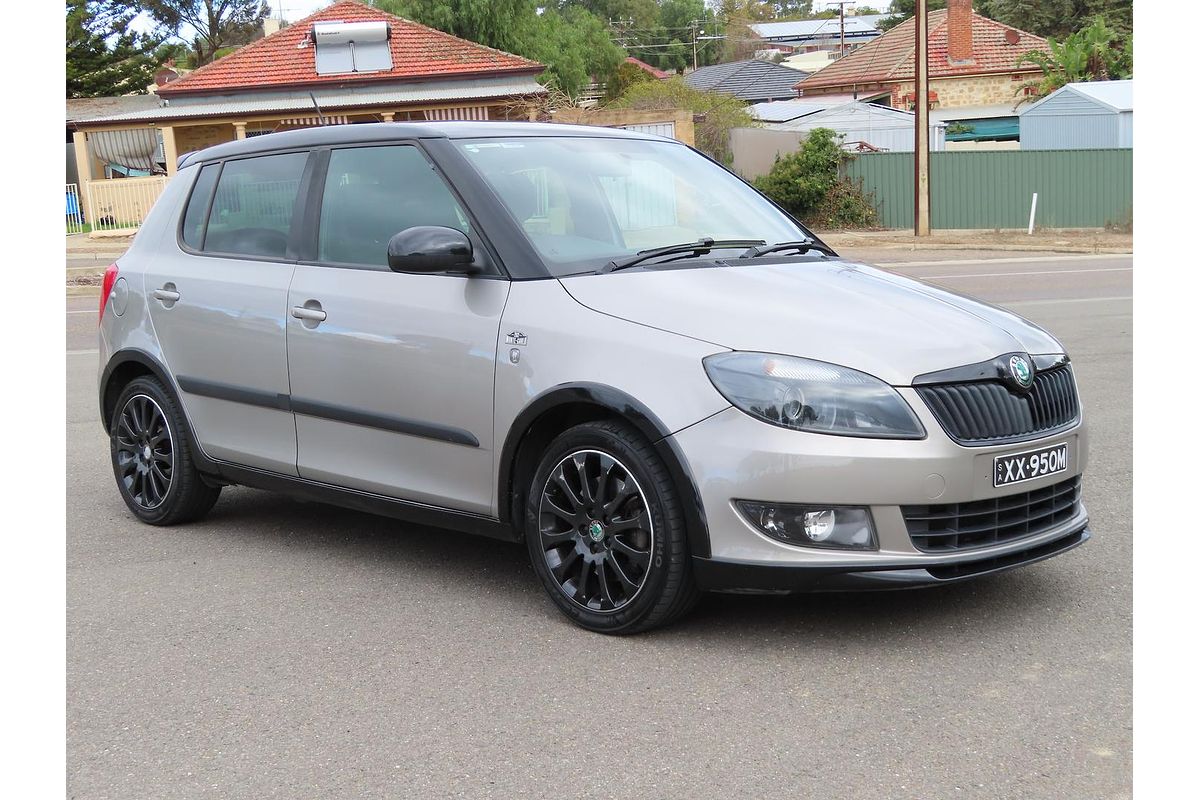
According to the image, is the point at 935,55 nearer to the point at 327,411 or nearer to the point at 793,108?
the point at 793,108

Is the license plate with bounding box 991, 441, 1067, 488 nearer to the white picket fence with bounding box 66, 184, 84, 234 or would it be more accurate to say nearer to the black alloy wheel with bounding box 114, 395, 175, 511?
the black alloy wheel with bounding box 114, 395, 175, 511

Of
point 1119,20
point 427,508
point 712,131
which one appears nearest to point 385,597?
point 427,508

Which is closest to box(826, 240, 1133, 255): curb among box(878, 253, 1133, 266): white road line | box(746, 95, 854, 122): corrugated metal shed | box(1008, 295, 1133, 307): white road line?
box(878, 253, 1133, 266): white road line

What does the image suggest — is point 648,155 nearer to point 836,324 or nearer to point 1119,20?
point 836,324

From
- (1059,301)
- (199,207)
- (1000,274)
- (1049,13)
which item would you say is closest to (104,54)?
(1049,13)

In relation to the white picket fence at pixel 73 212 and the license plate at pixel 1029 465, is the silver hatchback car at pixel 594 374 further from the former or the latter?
the white picket fence at pixel 73 212

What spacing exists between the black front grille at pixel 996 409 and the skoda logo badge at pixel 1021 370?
→ 39mm

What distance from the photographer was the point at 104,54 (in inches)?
2229

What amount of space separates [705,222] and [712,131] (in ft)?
109

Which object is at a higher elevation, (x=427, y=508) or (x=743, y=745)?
(x=427, y=508)

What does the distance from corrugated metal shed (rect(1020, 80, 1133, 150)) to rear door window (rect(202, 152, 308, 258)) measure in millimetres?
34620

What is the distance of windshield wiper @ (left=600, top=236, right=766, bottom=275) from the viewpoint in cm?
486

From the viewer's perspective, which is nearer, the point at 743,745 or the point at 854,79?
the point at 743,745

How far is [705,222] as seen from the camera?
5.39m
